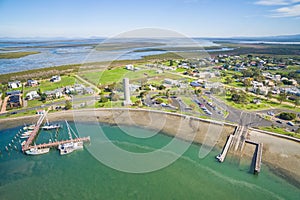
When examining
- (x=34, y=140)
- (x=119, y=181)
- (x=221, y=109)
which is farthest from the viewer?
(x=221, y=109)

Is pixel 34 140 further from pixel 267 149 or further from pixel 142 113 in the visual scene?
pixel 267 149

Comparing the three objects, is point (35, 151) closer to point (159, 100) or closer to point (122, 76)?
point (159, 100)

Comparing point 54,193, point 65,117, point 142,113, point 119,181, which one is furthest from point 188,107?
point 54,193

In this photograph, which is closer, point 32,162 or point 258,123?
point 32,162

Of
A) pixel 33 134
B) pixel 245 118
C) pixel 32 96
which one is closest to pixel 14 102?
pixel 32 96

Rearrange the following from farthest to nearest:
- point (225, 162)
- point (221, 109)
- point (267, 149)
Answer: point (221, 109), point (267, 149), point (225, 162)

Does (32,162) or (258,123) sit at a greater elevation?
(258,123)
